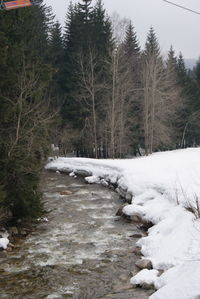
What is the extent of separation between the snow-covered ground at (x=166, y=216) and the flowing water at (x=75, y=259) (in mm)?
655

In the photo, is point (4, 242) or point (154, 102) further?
point (154, 102)

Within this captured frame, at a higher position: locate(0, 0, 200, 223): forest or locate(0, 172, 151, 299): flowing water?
locate(0, 0, 200, 223): forest

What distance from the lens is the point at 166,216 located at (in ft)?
36.6

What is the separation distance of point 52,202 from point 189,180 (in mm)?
6570

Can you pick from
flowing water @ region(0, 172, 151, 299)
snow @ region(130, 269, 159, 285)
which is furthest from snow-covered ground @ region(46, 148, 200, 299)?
flowing water @ region(0, 172, 151, 299)

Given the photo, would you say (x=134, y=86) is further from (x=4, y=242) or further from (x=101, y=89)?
(x=4, y=242)

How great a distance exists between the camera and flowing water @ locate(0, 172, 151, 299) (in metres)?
7.04

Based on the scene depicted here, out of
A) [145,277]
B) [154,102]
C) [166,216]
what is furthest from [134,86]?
[145,277]

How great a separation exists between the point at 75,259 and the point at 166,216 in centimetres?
395

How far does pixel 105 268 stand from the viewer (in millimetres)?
8242

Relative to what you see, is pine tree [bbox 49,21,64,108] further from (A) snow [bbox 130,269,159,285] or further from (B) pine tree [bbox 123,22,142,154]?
(A) snow [bbox 130,269,159,285]

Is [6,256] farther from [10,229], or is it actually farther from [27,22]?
[27,22]

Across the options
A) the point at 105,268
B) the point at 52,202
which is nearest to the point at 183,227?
the point at 105,268

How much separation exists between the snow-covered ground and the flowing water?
2.15 feet
